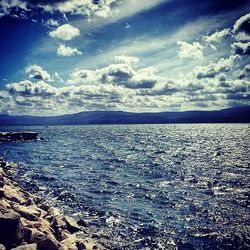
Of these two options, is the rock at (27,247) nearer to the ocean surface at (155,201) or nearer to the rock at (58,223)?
the rock at (58,223)

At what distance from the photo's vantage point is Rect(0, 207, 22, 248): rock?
15.2 m

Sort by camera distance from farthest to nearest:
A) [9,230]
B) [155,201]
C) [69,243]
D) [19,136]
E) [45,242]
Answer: [19,136] < [155,201] < [69,243] < [45,242] < [9,230]

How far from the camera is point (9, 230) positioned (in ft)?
50.7

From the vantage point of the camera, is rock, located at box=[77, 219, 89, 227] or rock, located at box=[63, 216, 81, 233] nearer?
rock, located at box=[63, 216, 81, 233]

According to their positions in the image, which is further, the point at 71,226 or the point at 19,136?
the point at 19,136

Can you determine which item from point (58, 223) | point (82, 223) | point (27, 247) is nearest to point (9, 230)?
point (27, 247)

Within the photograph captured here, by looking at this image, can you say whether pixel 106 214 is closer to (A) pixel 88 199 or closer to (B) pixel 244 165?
(A) pixel 88 199

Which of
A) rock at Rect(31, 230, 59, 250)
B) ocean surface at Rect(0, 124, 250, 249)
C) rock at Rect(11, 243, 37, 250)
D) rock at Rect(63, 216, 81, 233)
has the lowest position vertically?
ocean surface at Rect(0, 124, 250, 249)

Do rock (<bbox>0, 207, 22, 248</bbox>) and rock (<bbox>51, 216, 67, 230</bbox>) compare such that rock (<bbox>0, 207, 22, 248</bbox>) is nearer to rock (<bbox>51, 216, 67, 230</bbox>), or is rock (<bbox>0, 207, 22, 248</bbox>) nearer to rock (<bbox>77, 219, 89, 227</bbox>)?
rock (<bbox>51, 216, 67, 230</bbox>)

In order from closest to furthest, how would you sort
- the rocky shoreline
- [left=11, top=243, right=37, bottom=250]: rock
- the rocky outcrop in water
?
[left=11, top=243, right=37, bottom=250]: rock, the rocky shoreline, the rocky outcrop in water

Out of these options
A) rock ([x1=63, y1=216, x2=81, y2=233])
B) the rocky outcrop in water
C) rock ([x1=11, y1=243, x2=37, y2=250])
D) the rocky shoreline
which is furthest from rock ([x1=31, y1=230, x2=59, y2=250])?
the rocky outcrop in water

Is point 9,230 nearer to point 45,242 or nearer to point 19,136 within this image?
point 45,242

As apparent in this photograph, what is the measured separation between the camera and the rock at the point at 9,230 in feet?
49.7

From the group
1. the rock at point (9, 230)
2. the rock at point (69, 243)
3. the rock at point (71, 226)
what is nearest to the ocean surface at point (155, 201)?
the rock at point (71, 226)
